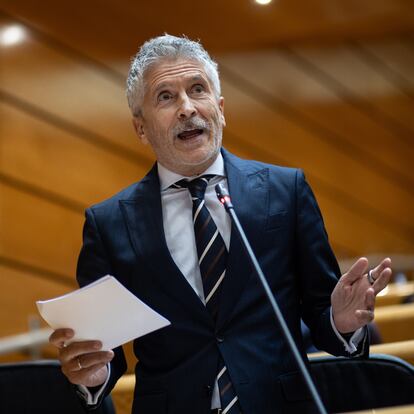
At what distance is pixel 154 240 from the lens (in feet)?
6.53

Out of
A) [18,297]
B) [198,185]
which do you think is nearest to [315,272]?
[198,185]

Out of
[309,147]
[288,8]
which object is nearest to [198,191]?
[288,8]

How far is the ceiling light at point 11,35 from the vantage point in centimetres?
529

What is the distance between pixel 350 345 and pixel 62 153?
4.02 m

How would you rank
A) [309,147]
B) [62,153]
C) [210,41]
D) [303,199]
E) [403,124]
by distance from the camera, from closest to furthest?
[303,199] → [62,153] → [210,41] → [309,147] → [403,124]

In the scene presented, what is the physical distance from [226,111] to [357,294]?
→ 5.06 metres

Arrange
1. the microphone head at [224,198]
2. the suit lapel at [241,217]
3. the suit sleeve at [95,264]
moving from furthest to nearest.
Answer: the suit sleeve at [95,264] < the suit lapel at [241,217] < the microphone head at [224,198]

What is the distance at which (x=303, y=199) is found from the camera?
79.7 inches

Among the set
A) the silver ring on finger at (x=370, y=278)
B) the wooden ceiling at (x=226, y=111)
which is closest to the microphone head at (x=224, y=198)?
the silver ring on finger at (x=370, y=278)

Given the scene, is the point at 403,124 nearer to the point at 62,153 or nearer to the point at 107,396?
the point at 62,153

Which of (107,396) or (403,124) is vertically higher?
(403,124)

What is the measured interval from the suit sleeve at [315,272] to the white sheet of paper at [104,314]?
38 cm

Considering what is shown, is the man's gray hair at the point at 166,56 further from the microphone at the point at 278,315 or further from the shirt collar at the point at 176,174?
the microphone at the point at 278,315

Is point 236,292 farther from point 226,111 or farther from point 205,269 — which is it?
point 226,111
